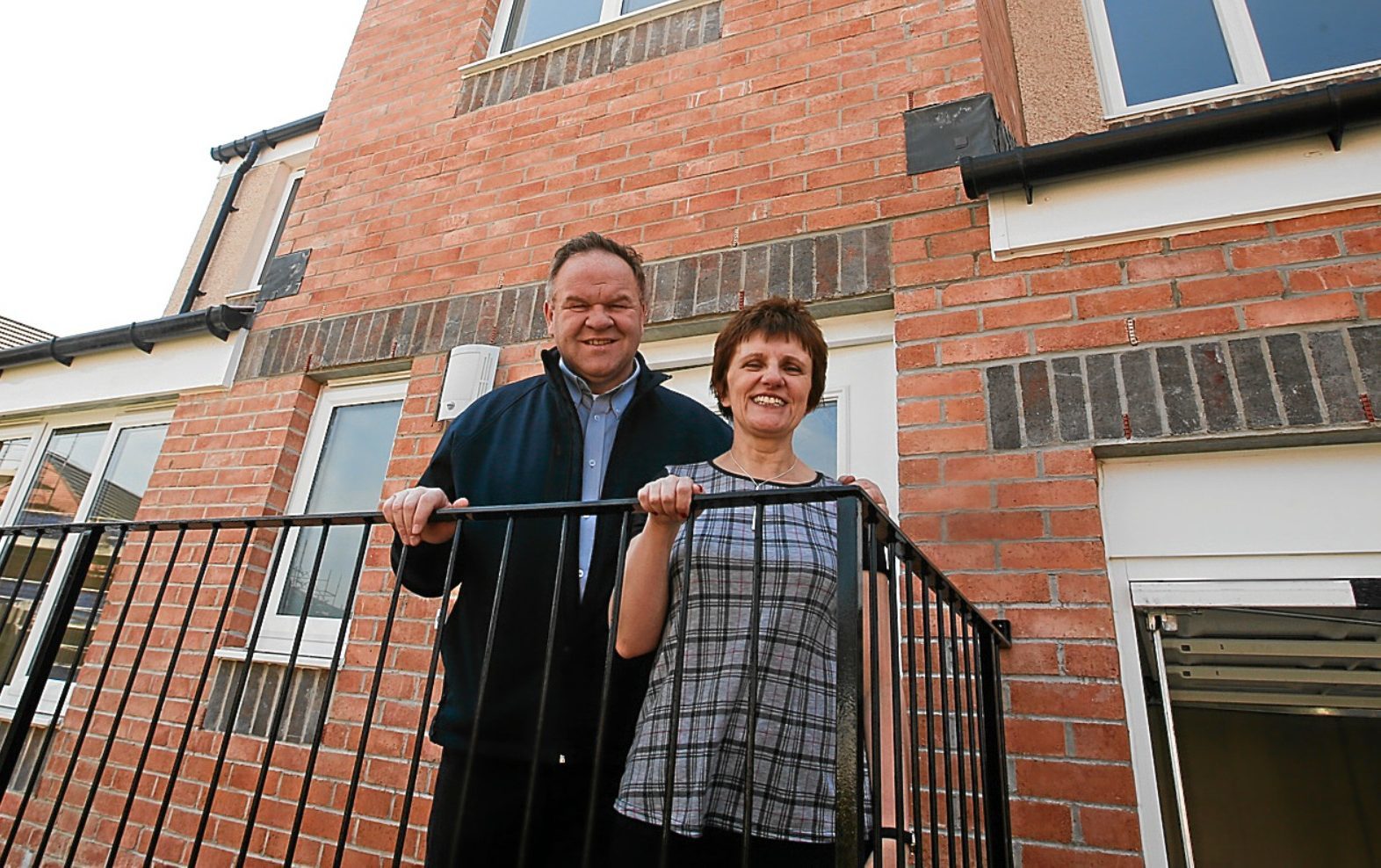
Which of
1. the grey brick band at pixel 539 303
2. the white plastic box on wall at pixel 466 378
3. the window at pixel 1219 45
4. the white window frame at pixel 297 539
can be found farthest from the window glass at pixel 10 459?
the window at pixel 1219 45

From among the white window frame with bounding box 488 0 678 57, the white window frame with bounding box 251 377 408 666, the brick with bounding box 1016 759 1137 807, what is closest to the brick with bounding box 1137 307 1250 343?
the brick with bounding box 1016 759 1137 807

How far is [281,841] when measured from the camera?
8.02ft

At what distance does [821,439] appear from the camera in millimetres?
2396

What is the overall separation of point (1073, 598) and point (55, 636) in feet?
8.58

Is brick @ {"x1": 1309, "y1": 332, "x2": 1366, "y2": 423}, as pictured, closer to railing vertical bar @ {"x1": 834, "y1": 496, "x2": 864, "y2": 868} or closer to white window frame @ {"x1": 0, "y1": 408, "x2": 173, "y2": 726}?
railing vertical bar @ {"x1": 834, "y1": 496, "x2": 864, "y2": 868}

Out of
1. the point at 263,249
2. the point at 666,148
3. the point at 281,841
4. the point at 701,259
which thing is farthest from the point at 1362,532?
the point at 263,249

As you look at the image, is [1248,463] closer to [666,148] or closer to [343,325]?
[666,148]

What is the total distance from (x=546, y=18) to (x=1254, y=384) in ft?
12.3

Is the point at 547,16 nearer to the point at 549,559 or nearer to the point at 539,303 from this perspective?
the point at 539,303

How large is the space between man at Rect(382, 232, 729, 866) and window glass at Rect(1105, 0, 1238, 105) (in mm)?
2532

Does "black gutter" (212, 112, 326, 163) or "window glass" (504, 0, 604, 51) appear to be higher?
"black gutter" (212, 112, 326, 163)

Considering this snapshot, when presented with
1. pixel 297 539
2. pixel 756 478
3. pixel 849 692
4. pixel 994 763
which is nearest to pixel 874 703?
pixel 849 692

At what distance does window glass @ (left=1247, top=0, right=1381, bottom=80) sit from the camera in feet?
9.20

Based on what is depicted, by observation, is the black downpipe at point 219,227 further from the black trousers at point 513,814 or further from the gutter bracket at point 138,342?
the black trousers at point 513,814
